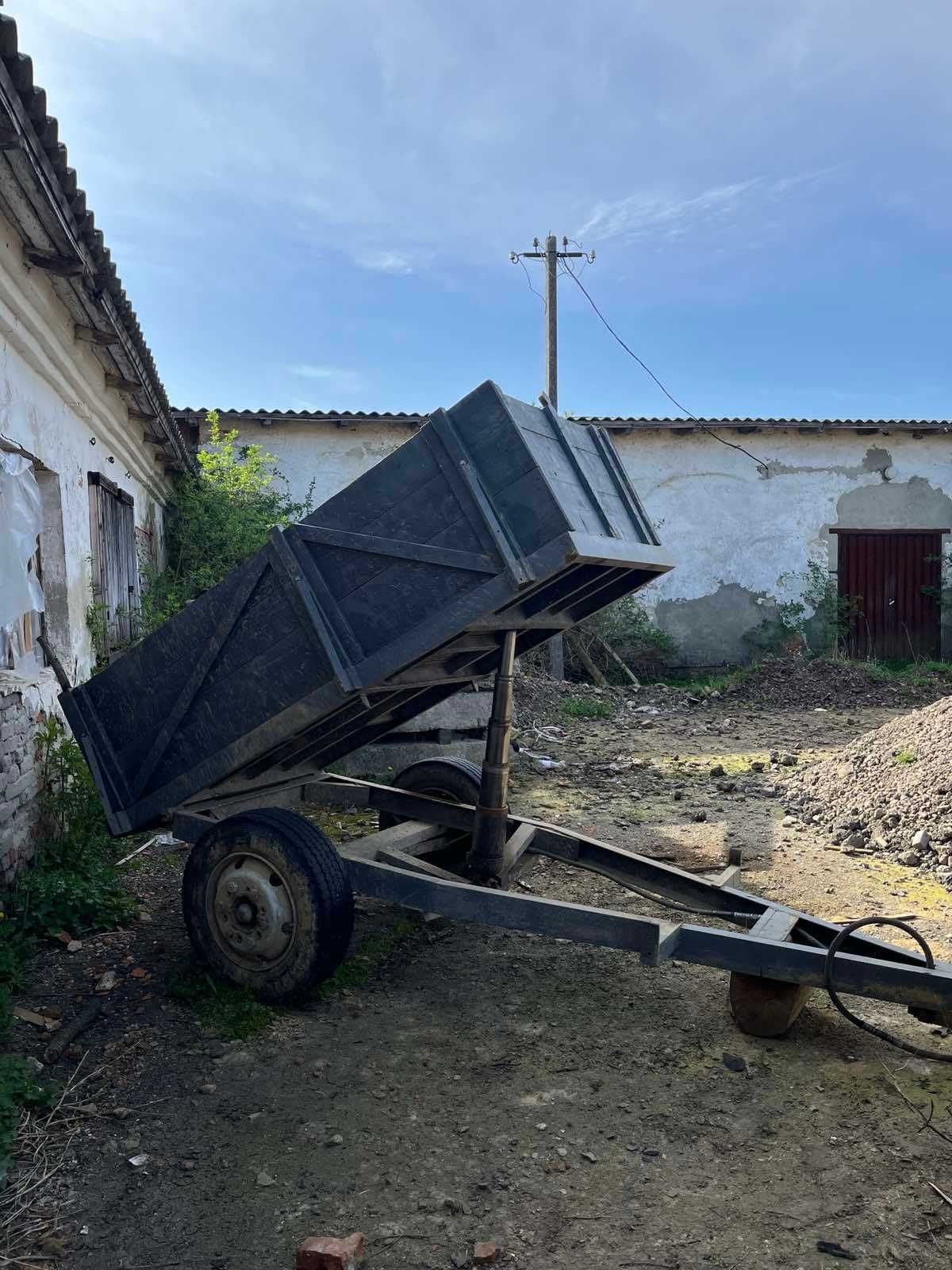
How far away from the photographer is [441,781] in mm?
5078

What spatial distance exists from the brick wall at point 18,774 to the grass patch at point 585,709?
23.8 feet

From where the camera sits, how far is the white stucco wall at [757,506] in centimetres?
1596

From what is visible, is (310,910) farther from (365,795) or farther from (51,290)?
(51,290)

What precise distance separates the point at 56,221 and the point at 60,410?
6.40 feet

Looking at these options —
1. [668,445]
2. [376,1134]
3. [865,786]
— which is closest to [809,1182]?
[376,1134]

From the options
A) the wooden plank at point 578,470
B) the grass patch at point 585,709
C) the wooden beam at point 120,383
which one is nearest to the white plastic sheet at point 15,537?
the wooden plank at point 578,470

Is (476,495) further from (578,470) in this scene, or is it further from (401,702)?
(401,702)

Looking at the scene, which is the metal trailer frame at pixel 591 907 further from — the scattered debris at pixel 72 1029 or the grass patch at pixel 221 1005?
the scattered debris at pixel 72 1029

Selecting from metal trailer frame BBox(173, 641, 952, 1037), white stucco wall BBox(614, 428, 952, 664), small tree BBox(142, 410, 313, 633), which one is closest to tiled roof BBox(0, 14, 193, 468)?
metal trailer frame BBox(173, 641, 952, 1037)

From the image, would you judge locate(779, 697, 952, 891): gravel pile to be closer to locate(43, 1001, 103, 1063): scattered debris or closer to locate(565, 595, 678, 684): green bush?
locate(43, 1001, 103, 1063): scattered debris

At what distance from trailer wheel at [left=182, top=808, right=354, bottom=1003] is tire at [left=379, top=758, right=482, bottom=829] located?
1.39 m

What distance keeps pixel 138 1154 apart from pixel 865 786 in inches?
217

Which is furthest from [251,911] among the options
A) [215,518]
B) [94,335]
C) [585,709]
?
[215,518]

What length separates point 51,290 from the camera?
18.8 feet
